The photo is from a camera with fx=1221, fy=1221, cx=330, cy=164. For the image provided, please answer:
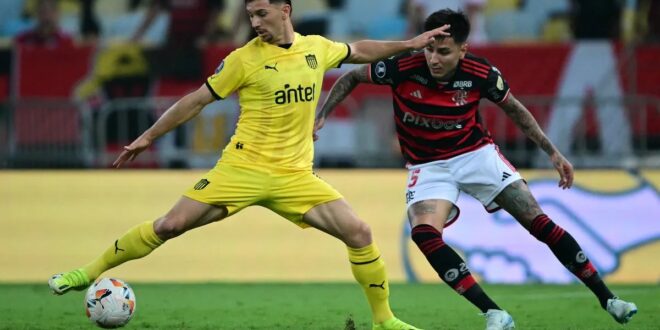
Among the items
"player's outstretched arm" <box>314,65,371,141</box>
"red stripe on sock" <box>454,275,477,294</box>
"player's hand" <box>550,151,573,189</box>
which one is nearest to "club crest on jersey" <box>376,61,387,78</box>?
"player's outstretched arm" <box>314,65,371,141</box>

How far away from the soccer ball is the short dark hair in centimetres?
292

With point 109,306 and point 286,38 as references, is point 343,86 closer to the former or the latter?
point 286,38

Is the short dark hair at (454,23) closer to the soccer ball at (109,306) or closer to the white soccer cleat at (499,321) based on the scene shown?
the white soccer cleat at (499,321)

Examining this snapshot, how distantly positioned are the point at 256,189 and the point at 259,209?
18.7 ft

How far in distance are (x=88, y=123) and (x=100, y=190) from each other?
5.71 feet

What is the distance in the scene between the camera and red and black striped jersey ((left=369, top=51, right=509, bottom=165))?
9.03 metres

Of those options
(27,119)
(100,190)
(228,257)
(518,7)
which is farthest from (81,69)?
(518,7)

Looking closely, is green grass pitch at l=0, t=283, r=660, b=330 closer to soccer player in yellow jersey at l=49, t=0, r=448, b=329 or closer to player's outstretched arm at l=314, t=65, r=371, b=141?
soccer player in yellow jersey at l=49, t=0, r=448, b=329

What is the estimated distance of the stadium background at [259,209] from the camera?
14.0 metres

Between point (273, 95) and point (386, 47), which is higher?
point (386, 47)

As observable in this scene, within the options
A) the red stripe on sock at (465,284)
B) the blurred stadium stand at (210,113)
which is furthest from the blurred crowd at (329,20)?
the red stripe on sock at (465,284)

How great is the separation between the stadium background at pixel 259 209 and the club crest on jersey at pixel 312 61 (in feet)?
18.5

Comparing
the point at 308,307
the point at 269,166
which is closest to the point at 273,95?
the point at 269,166

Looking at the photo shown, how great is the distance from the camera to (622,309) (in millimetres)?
8648
